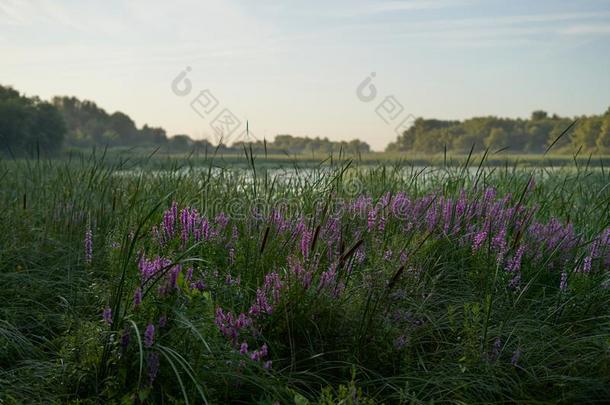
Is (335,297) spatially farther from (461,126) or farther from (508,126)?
(461,126)

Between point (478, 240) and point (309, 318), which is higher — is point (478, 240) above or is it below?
above

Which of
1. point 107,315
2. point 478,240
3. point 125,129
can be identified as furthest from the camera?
point 125,129

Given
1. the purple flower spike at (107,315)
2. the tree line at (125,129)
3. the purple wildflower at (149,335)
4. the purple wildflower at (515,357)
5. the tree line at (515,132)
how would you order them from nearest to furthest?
the purple wildflower at (149,335), the purple flower spike at (107,315), the purple wildflower at (515,357), the tree line at (125,129), the tree line at (515,132)

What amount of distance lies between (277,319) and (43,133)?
29429 millimetres

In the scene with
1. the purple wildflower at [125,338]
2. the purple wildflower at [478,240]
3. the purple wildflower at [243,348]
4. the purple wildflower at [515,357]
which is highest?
the purple wildflower at [478,240]

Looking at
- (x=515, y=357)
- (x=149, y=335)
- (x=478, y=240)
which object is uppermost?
(x=478, y=240)

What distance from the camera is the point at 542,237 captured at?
409 cm

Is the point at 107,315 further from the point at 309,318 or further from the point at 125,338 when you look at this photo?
the point at 309,318

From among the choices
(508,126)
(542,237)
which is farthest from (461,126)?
(542,237)

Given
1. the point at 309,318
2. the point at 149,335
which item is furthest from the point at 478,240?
the point at 149,335

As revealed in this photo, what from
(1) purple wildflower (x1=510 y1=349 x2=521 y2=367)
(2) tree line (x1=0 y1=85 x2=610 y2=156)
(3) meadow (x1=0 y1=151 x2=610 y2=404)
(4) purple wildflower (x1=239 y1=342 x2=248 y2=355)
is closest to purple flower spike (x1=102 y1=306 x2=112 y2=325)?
(3) meadow (x1=0 y1=151 x2=610 y2=404)

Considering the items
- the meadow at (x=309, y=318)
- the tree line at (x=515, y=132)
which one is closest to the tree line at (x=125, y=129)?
the tree line at (x=515, y=132)

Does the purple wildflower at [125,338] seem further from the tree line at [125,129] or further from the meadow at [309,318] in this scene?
the tree line at [125,129]

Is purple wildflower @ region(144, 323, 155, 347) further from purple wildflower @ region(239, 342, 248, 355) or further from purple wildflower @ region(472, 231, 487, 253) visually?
purple wildflower @ region(472, 231, 487, 253)
